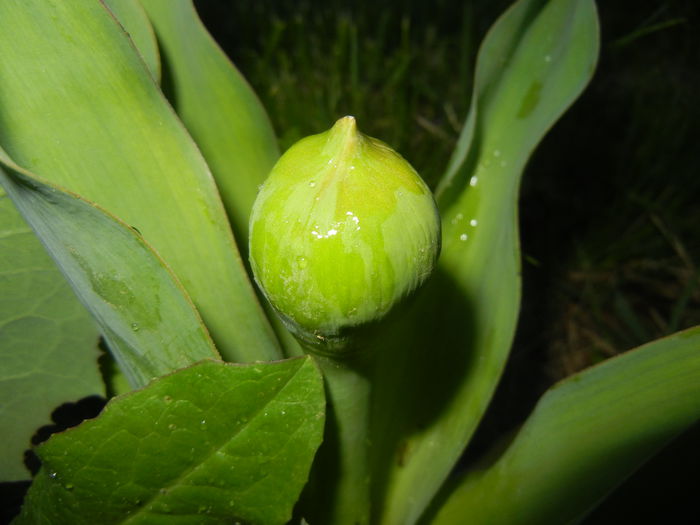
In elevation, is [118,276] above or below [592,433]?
above

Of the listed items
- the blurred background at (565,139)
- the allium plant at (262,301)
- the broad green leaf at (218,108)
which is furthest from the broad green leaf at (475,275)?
the blurred background at (565,139)

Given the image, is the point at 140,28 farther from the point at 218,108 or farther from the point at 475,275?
the point at 475,275

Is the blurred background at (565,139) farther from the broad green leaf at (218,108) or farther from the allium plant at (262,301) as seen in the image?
the broad green leaf at (218,108)

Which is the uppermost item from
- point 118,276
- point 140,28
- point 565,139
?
point 140,28

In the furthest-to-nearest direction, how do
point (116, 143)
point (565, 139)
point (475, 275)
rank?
point (565, 139), point (475, 275), point (116, 143)

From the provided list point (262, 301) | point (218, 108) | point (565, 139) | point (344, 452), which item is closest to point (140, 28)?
point (218, 108)

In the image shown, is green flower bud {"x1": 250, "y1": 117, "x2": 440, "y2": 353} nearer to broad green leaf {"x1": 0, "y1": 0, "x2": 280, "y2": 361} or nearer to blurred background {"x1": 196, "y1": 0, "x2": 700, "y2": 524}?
broad green leaf {"x1": 0, "y1": 0, "x2": 280, "y2": 361}

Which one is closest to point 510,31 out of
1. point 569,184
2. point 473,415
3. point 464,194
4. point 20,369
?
point 464,194

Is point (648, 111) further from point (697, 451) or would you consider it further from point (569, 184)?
point (697, 451)
